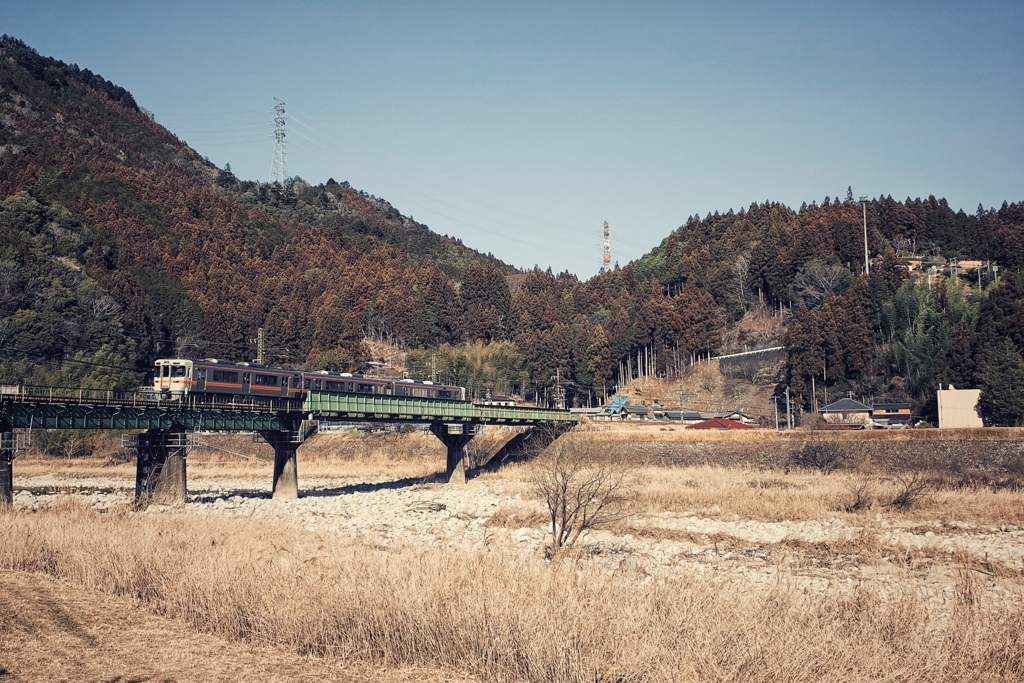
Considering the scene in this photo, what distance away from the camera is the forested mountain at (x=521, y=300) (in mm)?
77062

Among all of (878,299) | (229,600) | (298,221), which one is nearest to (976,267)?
(878,299)

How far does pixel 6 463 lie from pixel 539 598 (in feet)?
99.3

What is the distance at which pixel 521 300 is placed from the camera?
10912cm

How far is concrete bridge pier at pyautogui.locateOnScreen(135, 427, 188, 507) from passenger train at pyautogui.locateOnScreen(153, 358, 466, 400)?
7649 millimetres

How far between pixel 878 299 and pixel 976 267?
32.7m

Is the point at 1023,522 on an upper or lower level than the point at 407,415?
lower

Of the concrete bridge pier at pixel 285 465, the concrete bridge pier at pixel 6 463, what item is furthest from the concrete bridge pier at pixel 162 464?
the concrete bridge pier at pixel 6 463

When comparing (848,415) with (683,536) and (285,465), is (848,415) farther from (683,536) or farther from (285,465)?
(285,465)

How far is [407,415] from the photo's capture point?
52.2 m

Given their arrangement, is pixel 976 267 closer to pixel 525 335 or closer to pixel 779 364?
pixel 779 364

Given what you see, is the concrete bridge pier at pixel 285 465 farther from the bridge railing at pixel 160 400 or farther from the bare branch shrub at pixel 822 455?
the bare branch shrub at pixel 822 455

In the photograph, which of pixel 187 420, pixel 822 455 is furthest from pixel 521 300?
pixel 187 420

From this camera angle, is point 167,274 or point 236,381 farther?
point 167,274

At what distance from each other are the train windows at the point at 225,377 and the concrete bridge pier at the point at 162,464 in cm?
893
